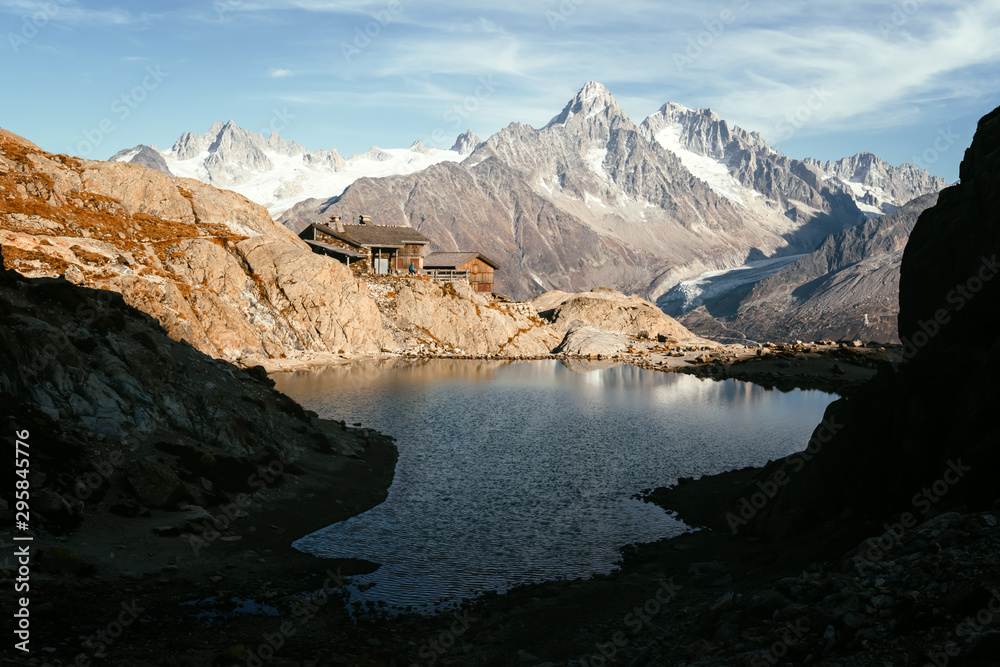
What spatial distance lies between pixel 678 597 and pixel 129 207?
10413 cm

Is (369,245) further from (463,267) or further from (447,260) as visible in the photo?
(463,267)

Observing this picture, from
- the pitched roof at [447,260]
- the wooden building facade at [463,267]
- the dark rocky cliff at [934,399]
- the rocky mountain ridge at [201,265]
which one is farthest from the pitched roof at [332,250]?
the dark rocky cliff at [934,399]

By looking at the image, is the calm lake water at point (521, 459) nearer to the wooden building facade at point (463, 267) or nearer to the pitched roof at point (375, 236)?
the pitched roof at point (375, 236)

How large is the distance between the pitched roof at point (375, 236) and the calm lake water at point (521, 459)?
45.7 metres

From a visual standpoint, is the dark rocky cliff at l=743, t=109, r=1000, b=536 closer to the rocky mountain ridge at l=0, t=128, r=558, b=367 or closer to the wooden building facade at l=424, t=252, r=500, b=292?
the rocky mountain ridge at l=0, t=128, r=558, b=367

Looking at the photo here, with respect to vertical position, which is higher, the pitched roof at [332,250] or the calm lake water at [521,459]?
the pitched roof at [332,250]

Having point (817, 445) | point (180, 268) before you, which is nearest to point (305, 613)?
point (817, 445)

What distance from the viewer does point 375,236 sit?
13850 cm

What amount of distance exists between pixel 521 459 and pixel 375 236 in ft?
327

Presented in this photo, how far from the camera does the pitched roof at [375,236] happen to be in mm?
134375

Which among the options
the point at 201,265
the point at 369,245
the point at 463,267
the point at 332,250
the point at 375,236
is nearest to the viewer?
the point at 201,265

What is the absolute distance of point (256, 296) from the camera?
103 meters

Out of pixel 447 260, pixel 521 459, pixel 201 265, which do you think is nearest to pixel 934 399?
pixel 521 459

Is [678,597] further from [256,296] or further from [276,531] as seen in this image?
[256,296]
